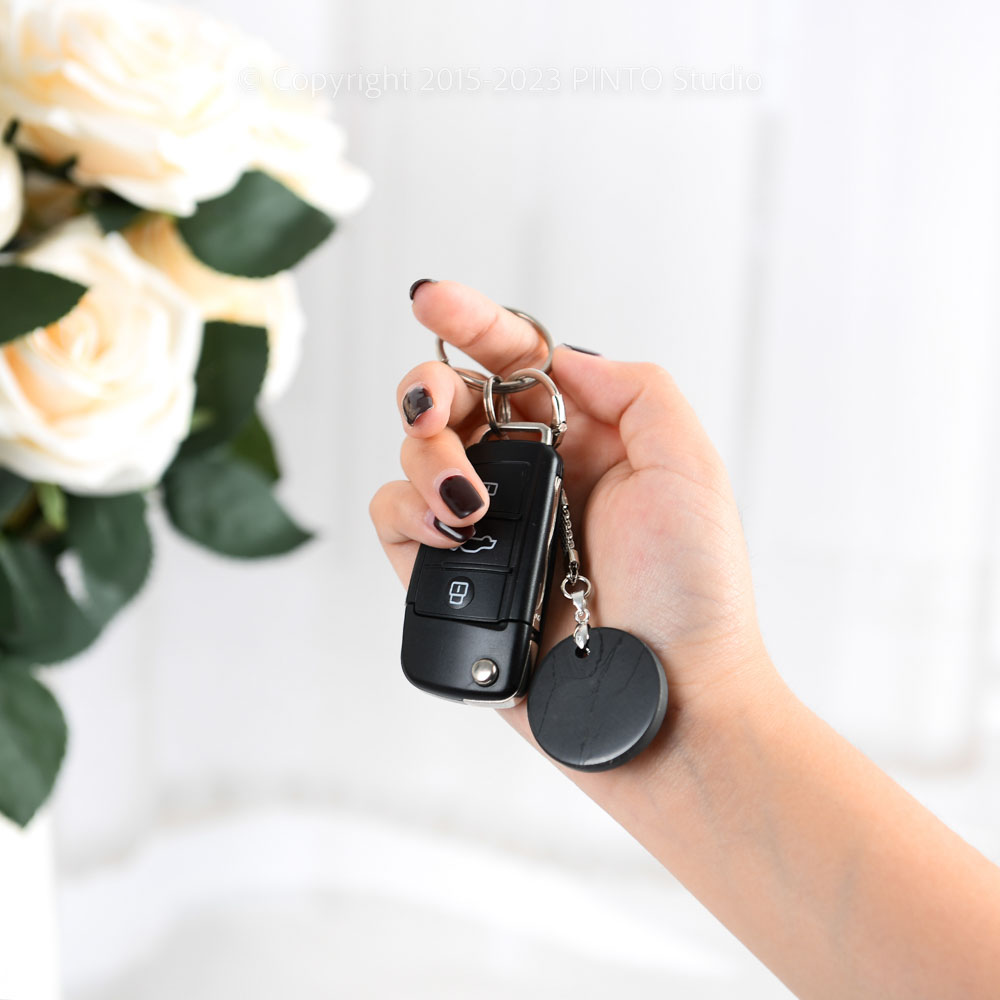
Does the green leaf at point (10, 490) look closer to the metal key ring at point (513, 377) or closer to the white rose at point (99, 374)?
the white rose at point (99, 374)

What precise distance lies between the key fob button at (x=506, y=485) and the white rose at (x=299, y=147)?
0.27 meters

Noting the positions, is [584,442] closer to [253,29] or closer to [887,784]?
[887,784]

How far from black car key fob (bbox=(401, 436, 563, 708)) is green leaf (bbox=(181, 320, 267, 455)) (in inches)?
8.4

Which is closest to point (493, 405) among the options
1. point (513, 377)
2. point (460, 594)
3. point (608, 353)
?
point (513, 377)

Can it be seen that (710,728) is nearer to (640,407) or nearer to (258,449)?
(640,407)

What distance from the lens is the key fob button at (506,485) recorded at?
592 mm

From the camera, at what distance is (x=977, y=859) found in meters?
Result: 0.49

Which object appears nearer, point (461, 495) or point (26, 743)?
point (461, 495)

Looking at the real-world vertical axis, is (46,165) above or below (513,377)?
above

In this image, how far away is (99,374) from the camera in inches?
24.5

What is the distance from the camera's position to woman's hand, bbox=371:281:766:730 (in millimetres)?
583

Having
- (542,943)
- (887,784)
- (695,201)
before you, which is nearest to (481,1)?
(695,201)

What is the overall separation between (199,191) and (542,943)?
1.09m

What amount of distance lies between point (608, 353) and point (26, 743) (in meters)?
0.75
